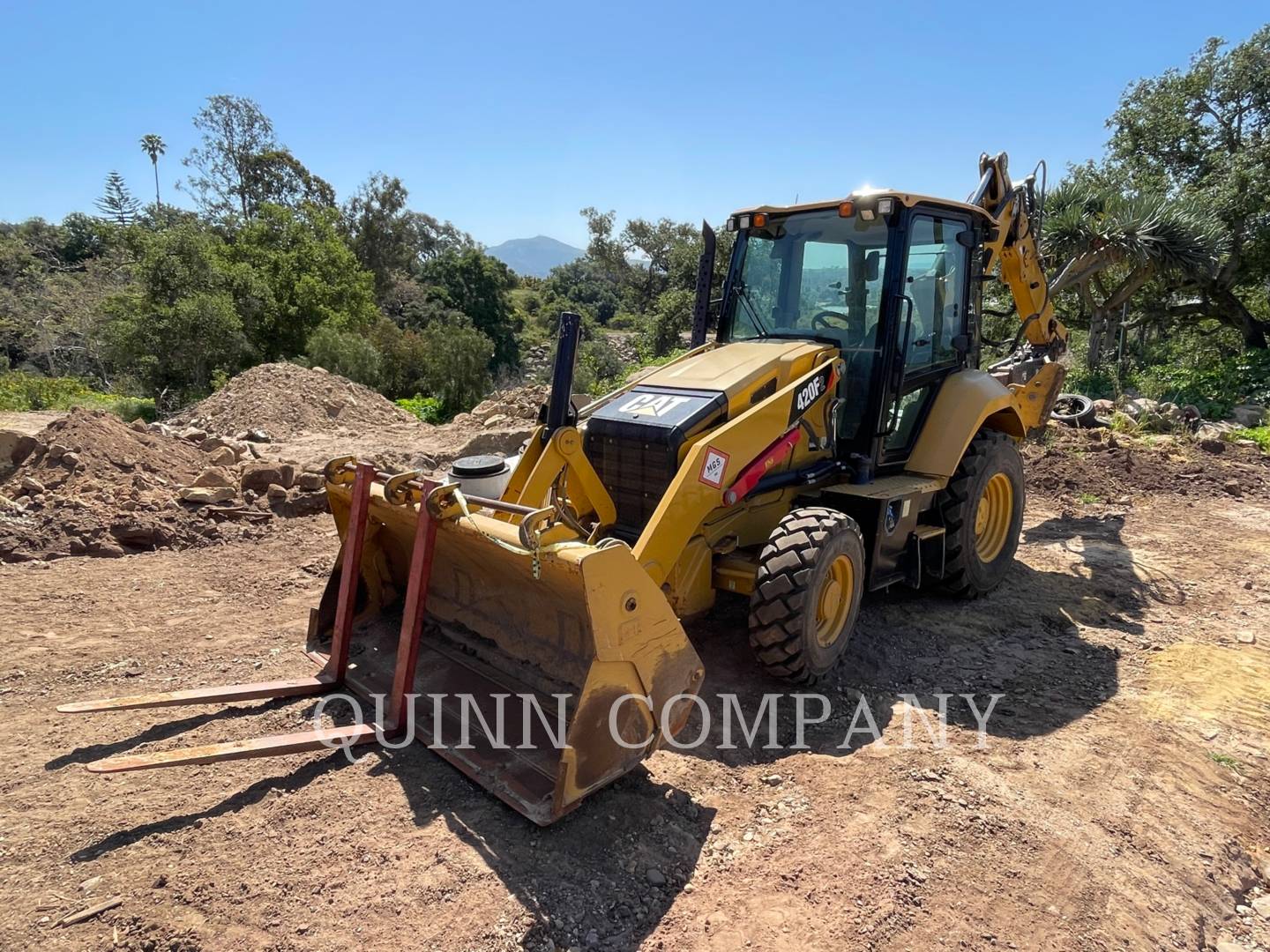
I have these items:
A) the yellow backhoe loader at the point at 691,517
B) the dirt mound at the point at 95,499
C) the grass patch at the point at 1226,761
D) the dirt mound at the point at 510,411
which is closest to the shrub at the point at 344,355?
the dirt mound at the point at 510,411

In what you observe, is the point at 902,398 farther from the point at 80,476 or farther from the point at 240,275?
the point at 240,275

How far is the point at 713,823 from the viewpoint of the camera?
325 cm

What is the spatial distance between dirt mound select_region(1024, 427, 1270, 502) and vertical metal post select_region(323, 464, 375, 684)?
25.4ft

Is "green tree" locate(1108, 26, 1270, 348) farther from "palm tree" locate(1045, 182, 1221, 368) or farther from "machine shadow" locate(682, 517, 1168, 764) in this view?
"machine shadow" locate(682, 517, 1168, 764)

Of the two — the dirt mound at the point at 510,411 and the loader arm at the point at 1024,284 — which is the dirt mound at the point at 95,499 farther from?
the loader arm at the point at 1024,284

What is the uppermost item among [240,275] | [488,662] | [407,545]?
[240,275]

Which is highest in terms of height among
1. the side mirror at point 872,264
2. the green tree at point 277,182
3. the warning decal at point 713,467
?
the green tree at point 277,182

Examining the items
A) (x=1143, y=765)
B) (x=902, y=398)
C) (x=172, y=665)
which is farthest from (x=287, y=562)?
(x=1143, y=765)

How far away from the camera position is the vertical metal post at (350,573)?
4035 millimetres

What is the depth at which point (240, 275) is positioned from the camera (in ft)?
71.1

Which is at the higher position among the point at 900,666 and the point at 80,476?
the point at 80,476

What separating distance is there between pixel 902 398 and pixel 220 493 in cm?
624

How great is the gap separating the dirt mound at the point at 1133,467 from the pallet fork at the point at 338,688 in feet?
25.4

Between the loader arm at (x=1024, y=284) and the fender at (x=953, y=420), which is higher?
the loader arm at (x=1024, y=284)
